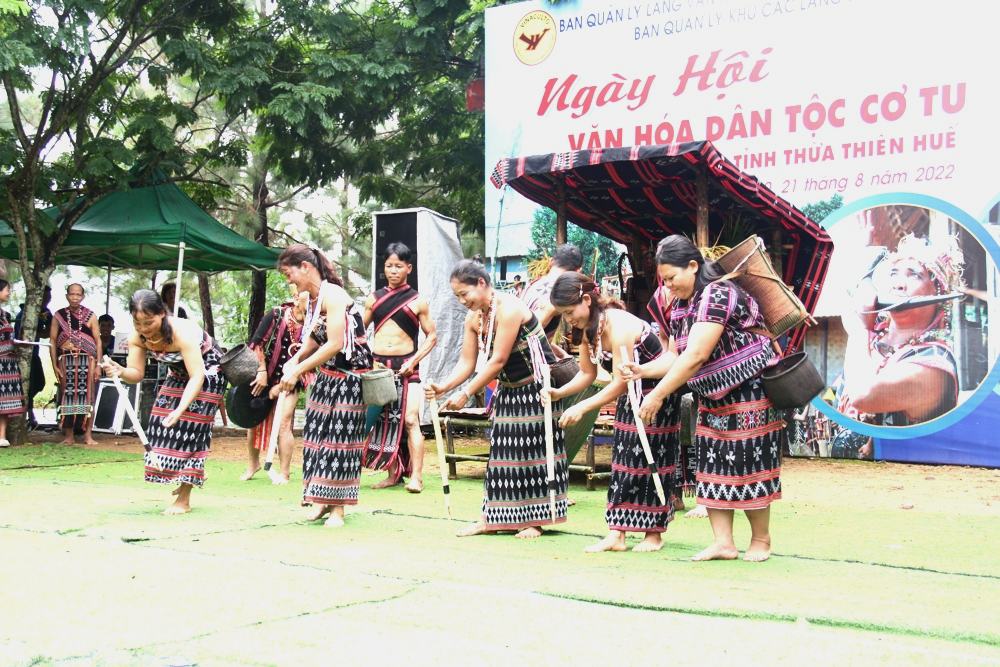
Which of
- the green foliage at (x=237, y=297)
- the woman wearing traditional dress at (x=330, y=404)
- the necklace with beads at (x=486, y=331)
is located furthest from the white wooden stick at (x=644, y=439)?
the green foliage at (x=237, y=297)

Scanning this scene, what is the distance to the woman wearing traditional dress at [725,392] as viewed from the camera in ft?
16.2

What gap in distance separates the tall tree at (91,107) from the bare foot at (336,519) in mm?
6397

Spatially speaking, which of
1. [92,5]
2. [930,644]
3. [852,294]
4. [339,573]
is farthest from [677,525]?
[92,5]

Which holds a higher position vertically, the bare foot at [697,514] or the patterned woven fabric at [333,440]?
the patterned woven fabric at [333,440]

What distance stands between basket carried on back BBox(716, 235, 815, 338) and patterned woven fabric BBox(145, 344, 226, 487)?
3.23 metres

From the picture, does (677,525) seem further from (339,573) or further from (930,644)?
(930,644)

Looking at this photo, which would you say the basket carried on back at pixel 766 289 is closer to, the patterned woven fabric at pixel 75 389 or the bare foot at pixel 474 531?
the bare foot at pixel 474 531

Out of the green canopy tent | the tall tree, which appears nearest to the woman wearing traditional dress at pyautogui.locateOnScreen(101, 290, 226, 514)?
the green canopy tent

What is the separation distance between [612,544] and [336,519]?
1.68m

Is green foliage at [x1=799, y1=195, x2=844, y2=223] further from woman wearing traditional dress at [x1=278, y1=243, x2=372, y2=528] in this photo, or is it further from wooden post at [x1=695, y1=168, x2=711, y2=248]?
woman wearing traditional dress at [x1=278, y1=243, x2=372, y2=528]

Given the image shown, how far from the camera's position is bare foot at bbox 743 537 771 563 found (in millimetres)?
5152

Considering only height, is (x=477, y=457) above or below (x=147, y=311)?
below

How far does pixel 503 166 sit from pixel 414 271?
9.17 ft

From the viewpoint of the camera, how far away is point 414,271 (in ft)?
40.0
